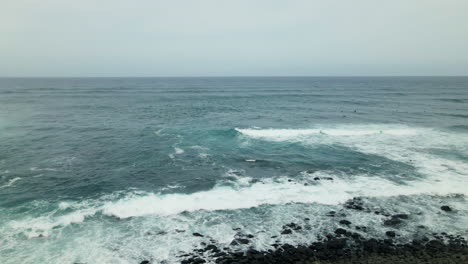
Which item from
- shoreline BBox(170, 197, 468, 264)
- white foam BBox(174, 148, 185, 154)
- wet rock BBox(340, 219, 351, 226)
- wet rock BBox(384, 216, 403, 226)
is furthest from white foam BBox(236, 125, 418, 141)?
shoreline BBox(170, 197, 468, 264)

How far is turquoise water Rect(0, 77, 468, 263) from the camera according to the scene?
45.0 ft

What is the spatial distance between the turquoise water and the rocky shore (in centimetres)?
50

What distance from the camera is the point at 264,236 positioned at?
1373 cm

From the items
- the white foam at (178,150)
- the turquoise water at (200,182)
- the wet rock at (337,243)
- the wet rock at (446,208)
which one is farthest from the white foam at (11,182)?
the wet rock at (446,208)

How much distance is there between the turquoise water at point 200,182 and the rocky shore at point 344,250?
1.64ft

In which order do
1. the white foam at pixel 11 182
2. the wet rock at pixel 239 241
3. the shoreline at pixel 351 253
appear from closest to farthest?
the shoreline at pixel 351 253
the wet rock at pixel 239 241
the white foam at pixel 11 182

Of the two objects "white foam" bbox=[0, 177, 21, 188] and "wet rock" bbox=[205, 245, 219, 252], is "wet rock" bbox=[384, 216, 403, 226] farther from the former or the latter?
"white foam" bbox=[0, 177, 21, 188]

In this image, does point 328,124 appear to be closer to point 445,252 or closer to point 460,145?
point 460,145

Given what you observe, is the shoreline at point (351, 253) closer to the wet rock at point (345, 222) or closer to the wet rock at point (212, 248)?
the wet rock at point (212, 248)

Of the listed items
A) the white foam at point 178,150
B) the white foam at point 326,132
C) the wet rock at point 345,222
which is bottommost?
the wet rock at point 345,222

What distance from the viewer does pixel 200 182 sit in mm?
19922

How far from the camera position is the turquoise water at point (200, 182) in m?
13.7

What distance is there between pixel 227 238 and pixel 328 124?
97.6ft

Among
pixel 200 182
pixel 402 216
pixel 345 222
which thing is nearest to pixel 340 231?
pixel 345 222
